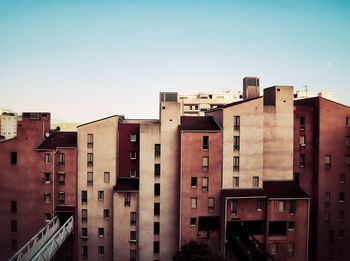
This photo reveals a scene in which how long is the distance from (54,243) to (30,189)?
11303 millimetres

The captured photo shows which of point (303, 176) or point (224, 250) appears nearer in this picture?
point (224, 250)

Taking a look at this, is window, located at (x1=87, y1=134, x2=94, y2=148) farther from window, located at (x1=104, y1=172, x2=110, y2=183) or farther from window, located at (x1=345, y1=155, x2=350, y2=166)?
window, located at (x1=345, y1=155, x2=350, y2=166)

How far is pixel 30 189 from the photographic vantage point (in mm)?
37000

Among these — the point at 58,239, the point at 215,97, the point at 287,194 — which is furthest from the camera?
the point at 215,97

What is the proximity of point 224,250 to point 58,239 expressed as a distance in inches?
925

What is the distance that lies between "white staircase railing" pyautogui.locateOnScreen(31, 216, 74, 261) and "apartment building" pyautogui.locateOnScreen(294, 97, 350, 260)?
3728 cm

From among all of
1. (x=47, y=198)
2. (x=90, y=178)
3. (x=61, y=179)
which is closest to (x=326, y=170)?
(x=90, y=178)

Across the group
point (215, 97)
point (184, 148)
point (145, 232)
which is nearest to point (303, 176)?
point (184, 148)

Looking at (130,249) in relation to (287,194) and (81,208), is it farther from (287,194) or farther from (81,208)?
(287,194)

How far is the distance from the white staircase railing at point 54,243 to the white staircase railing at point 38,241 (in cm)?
93

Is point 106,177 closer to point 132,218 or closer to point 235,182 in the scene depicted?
point 132,218

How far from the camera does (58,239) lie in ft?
103

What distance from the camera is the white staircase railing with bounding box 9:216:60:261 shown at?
25.6 meters

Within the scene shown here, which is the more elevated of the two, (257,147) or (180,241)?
(257,147)
